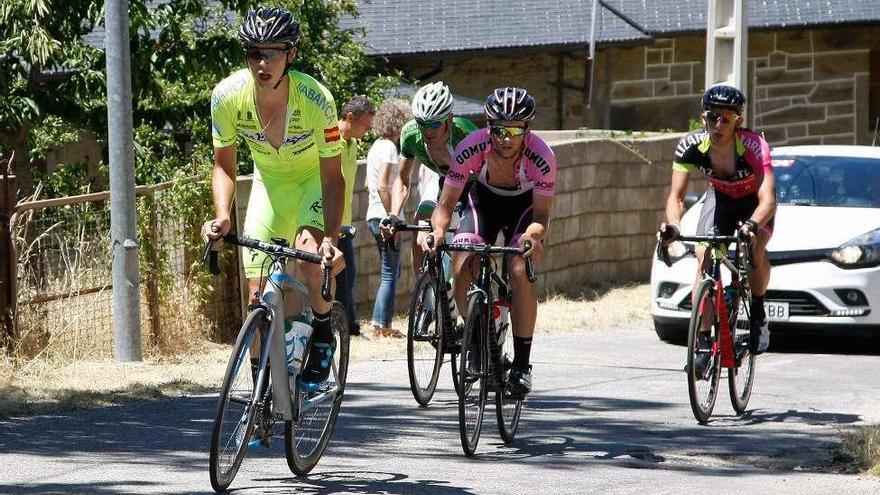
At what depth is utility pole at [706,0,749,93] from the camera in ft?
52.1

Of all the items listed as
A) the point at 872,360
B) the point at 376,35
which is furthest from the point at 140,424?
the point at 376,35

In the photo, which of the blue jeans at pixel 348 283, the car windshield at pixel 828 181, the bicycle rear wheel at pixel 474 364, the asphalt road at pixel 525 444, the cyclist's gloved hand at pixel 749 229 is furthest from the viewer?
the car windshield at pixel 828 181

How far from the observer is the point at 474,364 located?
26.7 ft

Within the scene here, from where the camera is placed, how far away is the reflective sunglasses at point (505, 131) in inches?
329

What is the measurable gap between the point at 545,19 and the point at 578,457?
15074mm

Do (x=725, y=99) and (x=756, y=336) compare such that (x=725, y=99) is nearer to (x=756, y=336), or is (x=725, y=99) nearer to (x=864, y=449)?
(x=756, y=336)

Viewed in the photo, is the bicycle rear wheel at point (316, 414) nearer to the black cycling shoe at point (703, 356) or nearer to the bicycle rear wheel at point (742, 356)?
the black cycling shoe at point (703, 356)

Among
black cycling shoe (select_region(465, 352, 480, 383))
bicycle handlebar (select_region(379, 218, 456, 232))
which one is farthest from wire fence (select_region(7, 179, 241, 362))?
black cycling shoe (select_region(465, 352, 480, 383))

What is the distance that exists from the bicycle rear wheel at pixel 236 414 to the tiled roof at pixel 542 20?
579 inches

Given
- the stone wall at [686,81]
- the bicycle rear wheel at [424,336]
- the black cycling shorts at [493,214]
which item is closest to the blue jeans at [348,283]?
the bicycle rear wheel at [424,336]

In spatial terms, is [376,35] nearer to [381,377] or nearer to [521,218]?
[381,377]

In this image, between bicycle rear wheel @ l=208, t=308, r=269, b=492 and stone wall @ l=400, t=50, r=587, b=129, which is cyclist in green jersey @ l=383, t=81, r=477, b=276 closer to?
bicycle rear wheel @ l=208, t=308, r=269, b=492

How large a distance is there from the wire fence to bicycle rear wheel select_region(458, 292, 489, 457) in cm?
369

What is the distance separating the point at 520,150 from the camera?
856 cm
